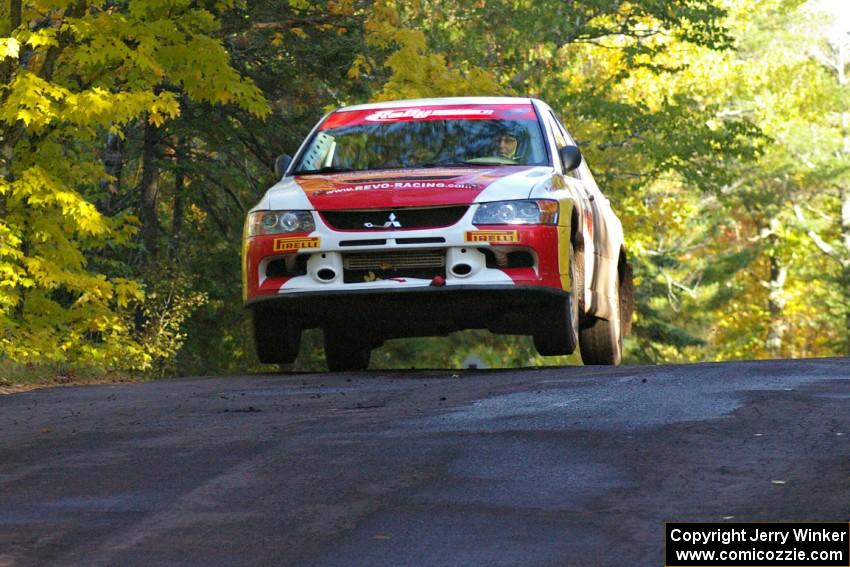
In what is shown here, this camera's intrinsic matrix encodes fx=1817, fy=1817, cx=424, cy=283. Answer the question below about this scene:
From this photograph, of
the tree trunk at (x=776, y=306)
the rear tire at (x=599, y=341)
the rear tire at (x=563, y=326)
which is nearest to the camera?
the rear tire at (x=563, y=326)

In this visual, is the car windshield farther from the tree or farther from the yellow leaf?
the yellow leaf

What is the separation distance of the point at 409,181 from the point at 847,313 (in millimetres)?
41340

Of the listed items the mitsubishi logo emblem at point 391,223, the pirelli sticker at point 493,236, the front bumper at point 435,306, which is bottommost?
the front bumper at point 435,306

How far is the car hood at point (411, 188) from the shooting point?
37.5 feet

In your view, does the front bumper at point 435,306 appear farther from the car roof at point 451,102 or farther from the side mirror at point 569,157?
the car roof at point 451,102

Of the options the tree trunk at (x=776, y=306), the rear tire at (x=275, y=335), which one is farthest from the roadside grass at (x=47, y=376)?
the tree trunk at (x=776, y=306)

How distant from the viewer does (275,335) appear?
12398 millimetres

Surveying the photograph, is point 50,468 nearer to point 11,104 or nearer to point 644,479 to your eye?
point 644,479

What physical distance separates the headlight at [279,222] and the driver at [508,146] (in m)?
1.62

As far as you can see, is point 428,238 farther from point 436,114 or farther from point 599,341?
point 599,341

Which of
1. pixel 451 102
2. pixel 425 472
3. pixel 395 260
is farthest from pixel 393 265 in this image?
pixel 425 472

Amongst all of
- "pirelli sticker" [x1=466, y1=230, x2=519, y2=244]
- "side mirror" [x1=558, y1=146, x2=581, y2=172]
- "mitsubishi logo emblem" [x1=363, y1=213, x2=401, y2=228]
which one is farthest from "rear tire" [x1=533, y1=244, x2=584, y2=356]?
"mitsubishi logo emblem" [x1=363, y1=213, x2=401, y2=228]

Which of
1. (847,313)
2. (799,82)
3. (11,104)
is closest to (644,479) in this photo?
(11,104)

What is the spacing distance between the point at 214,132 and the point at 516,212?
1200 centimetres
